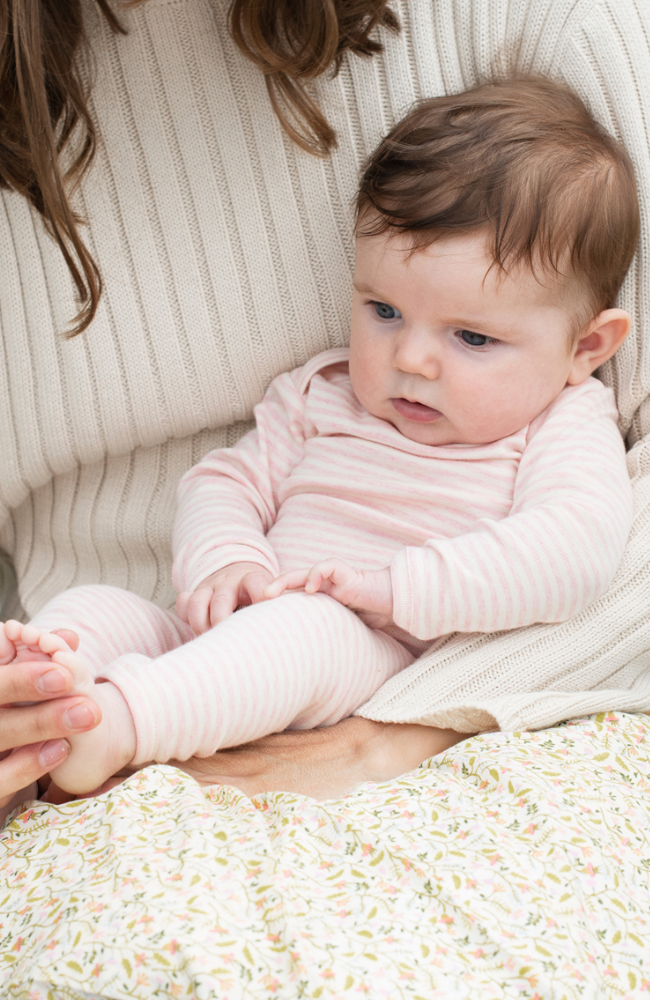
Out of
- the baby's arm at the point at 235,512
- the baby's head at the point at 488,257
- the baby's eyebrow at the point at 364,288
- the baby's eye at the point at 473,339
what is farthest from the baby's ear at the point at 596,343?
the baby's arm at the point at 235,512

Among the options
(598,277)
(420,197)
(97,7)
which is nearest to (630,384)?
(598,277)

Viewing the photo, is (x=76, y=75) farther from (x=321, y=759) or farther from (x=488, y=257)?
(x=321, y=759)

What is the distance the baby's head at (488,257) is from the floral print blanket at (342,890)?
45 cm

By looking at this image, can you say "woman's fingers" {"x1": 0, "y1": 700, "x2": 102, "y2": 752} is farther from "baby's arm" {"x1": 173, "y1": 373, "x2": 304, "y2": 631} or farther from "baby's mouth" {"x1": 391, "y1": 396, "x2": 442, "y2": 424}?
"baby's mouth" {"x1": 391, "y1": 396, "x2": 442, "y2": 424}

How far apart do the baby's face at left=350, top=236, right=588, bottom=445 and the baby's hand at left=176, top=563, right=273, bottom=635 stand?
0.28m

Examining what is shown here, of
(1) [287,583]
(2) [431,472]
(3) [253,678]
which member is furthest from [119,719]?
(2) [431,472]

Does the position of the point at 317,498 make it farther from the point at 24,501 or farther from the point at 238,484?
the point at 24,501

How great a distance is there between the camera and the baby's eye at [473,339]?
43.1 inches

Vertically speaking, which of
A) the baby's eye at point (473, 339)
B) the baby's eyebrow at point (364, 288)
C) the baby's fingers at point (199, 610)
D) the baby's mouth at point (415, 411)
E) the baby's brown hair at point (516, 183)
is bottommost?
the baby's fingers at point (199, 610)

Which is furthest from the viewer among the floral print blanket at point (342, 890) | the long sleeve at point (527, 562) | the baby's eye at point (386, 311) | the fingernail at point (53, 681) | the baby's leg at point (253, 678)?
the baby's eye at point (386, 311)

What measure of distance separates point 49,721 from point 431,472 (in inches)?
22.3

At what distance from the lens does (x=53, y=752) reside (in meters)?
0.86

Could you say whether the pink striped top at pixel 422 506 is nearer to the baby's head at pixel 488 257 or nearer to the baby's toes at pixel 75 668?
the baby's head at pixel 488 257

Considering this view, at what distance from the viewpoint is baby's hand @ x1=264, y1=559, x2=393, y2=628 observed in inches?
41.7
